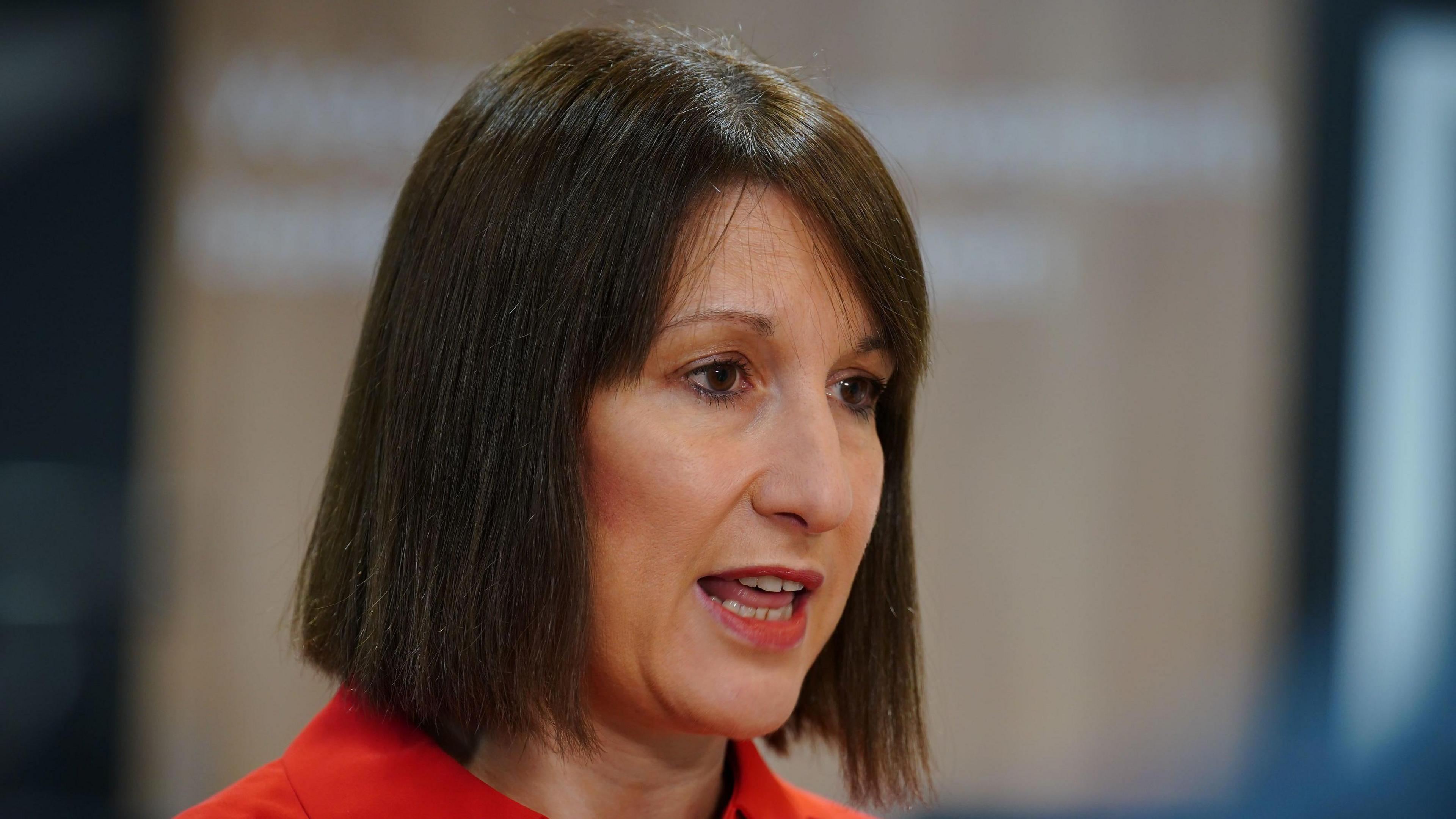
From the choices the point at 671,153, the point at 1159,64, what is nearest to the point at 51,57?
the point at 1159,64

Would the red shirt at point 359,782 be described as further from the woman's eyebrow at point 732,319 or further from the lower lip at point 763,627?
the woman's eyebrow at point 732,319

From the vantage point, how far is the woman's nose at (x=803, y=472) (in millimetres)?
1225

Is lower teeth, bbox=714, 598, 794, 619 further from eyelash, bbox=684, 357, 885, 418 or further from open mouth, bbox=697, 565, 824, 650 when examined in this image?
eyelash, bbox=684, 357, 885, 418

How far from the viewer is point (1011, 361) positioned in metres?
4.49

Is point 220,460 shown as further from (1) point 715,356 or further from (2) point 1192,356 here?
(1) point 715,356

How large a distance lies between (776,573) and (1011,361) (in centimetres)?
335

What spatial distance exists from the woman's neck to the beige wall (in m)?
3.02

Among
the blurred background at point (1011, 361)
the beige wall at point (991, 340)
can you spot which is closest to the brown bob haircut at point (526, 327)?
the blurred background at point (1011, 361)

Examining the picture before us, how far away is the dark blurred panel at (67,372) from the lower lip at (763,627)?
3.35 m

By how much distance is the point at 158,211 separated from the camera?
449 centimetres

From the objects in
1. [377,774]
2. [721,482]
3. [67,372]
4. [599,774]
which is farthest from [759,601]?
[67,372]

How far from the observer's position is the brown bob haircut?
4.00ft

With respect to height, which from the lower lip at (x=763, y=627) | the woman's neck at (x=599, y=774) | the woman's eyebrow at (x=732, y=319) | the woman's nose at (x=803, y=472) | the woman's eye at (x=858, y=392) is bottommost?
the woman's neck at (x=599, y=774)

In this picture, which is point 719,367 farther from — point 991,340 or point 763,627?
point 991,340
